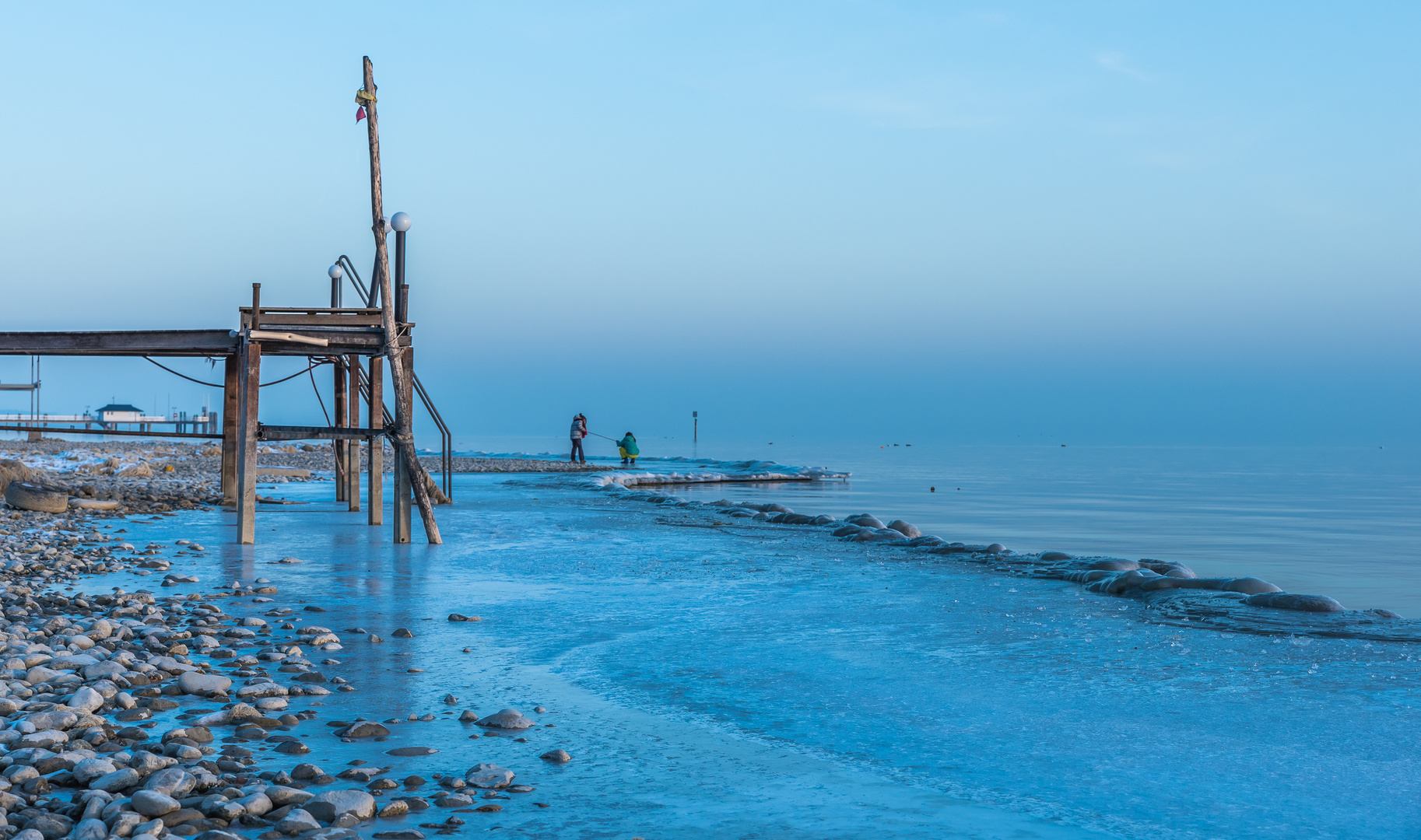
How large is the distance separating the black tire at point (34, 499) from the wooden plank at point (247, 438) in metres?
6.13

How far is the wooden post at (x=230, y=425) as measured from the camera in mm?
19016

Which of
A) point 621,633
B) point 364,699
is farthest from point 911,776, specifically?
point 621,633

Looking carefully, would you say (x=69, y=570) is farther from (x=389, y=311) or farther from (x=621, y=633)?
(x=621, y=633)

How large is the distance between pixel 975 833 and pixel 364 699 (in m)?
3.50

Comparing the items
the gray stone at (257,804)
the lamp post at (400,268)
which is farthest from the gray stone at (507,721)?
the lamp post at (400,268)

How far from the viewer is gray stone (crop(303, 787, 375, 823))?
4121 millimetres

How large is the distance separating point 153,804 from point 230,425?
16.8 m

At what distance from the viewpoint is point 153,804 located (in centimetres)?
404

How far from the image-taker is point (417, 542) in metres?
14.8

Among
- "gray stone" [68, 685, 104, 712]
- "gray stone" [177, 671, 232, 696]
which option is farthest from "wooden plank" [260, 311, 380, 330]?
"gray stone" [68, 685, 104, 712]

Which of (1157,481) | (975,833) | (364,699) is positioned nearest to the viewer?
(975,833)

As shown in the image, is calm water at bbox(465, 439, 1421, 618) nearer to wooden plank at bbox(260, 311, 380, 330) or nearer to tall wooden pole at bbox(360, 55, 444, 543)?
tall wooden pole at bbox(360, 55, 444, 543)

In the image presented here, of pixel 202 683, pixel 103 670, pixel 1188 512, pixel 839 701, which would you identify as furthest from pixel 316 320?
pixel 1188 512

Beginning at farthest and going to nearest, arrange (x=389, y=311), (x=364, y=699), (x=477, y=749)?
(x=389, y=311) < (x=364, y=699) < (x=477, y=749)
